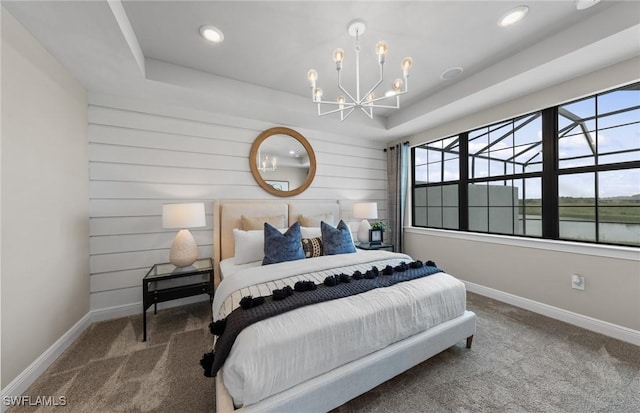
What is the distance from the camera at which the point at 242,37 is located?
2.08 meters

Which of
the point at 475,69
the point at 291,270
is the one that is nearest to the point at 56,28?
the point at 291,270

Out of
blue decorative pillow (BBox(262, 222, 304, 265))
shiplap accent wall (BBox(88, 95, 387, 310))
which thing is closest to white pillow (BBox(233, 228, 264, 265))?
blue decorative pillow (BBox(262, 222, 304, 265))

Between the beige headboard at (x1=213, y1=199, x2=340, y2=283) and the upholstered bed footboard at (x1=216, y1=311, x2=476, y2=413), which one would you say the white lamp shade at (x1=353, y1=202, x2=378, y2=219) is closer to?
the beige headboard at (x1=213, y1=199, x2=340, y2=283)

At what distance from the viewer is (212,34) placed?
203 centimetres

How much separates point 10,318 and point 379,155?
468 cm

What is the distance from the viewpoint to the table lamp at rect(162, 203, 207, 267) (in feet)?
7.89

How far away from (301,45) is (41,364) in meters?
3.30

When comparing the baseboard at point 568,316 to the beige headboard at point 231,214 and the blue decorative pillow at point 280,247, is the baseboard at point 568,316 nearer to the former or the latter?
the blue decorative pillow at point 280,247

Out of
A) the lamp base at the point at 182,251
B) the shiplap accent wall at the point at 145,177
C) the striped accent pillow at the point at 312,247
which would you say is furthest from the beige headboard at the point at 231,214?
the striped accent pillow at the point at 312,247

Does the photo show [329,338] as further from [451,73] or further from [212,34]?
[451,73]

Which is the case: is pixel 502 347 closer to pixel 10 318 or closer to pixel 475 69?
pixel 475 69

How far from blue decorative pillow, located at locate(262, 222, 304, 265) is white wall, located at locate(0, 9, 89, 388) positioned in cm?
167

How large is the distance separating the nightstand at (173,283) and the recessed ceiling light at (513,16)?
137 inches

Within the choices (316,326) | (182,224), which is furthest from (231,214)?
(316,326)
